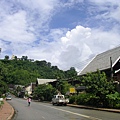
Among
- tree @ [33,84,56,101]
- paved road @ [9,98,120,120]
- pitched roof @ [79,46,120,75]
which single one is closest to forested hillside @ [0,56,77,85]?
tree @ [33,84,56,101]

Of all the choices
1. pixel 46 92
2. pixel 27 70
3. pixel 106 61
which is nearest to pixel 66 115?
pixel 106 61

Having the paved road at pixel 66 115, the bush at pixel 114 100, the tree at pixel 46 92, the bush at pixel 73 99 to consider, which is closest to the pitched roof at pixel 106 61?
the bush at pixel 73 99

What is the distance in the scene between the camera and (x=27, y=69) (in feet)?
449

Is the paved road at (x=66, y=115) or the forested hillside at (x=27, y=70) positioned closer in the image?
the paved road at (x=66, y=115)

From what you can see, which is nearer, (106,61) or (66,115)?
(66,115)

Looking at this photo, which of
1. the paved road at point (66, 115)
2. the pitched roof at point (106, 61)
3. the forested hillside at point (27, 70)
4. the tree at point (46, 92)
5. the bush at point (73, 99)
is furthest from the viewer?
the forested hillside at point (27, 70)

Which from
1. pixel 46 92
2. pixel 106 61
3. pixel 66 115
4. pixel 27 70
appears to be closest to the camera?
pixel 66 115

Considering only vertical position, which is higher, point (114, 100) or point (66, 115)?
point (114, 100)

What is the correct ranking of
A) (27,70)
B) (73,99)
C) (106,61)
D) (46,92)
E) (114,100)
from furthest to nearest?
(27,70), (46,92), (106,61), (73,99), (114,100)

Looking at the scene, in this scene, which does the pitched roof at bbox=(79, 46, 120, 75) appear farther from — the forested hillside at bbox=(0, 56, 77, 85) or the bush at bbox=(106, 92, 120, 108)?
the forested hillside at bbox=(0, 56, 77, 85)

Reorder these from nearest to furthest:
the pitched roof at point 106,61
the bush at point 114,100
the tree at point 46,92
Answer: the bush at point 114,100 < the pitched roof at point 106,61 < the tree at point 46,92

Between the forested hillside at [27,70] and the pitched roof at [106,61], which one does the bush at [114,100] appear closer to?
the pitched roof at [106,61]

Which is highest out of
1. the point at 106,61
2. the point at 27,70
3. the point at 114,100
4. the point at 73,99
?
the point at 27,70

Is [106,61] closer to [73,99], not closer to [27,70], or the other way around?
[73,99]
